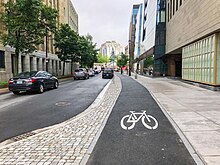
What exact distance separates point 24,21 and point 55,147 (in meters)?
17.4

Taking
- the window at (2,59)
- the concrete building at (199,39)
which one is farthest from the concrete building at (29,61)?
the concrete building at (199,39)

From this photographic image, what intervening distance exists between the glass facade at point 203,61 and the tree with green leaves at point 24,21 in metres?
14.2

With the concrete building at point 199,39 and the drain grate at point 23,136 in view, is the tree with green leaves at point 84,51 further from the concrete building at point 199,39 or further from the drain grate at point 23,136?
the drain grate at point 23,136

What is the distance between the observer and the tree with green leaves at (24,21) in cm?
1909

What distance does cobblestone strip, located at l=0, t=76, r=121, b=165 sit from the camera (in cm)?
395

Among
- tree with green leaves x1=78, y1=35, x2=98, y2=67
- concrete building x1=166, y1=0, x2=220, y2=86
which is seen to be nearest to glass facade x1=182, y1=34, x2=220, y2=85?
concrete building x1=166, y1=0, x2=220, y2=86

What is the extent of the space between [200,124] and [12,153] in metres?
4.98

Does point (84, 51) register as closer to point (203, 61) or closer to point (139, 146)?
point (203, 61)

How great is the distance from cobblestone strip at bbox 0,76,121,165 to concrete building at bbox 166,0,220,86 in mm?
11599

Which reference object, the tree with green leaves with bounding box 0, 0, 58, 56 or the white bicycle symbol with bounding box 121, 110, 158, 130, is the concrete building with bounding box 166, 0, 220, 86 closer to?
the white bicycle symbol with bounding box 121, 110, 158, 130

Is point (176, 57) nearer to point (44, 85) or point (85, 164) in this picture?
point (44, 85)

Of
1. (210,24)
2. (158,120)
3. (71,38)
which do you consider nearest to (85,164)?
(158,120)

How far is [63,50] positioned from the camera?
125ft

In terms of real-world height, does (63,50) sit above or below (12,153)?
above
